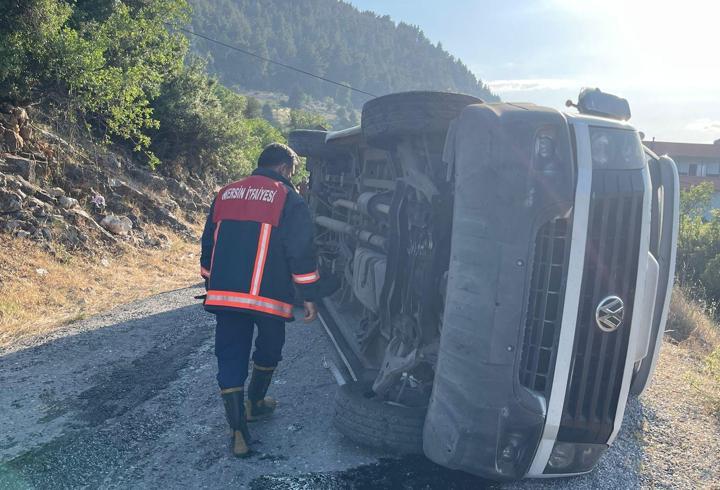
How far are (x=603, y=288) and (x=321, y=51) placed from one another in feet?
510

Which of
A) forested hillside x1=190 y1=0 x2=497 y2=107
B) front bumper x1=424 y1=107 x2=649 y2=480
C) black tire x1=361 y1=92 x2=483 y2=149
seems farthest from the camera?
forested hillside x1=190 y1=0 x2=497 y2=107

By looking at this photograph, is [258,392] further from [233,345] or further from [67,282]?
[67,282]

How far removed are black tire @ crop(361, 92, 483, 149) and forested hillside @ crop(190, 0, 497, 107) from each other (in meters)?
111

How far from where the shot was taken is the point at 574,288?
251cm

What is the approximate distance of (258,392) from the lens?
369 cm

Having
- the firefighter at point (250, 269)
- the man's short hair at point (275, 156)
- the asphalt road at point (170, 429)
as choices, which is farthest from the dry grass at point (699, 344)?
the man's short hair at point (275, 156)

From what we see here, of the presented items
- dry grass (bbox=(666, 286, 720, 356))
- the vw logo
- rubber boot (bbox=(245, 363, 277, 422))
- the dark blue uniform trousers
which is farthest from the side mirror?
dry grass (bbox=(666, 286, 720, 356))

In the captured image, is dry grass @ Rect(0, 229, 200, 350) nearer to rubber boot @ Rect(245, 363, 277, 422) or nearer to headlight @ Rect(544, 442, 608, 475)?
rubber boot @ Rect(245, 363, 277, 422)

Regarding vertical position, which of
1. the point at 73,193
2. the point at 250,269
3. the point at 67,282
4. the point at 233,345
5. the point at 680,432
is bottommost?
the point at 67,282

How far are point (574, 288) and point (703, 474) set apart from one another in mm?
1445

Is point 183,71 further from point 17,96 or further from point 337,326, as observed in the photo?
point 337,326

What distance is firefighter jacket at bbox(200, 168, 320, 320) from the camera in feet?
10.9

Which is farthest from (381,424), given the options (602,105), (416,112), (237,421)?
(602,105)

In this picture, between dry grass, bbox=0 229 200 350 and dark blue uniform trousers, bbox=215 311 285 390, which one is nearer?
dark blue uniform trousers, bbox=215 311 285 390
